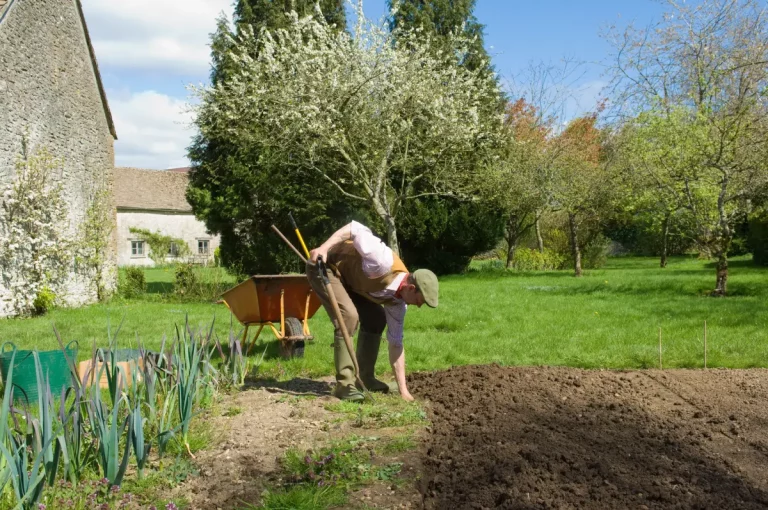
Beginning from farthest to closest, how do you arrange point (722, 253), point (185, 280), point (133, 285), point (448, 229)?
point (448, 229), point (133, 285), point (185, 280), point (722, 253)

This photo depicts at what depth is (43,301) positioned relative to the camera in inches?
499

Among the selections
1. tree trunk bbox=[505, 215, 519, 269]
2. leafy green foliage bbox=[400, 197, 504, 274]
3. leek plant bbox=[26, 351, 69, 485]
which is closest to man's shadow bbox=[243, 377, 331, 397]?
leek plant bbox=[26, 351, 69, 485]

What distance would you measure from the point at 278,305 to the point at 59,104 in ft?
32.3

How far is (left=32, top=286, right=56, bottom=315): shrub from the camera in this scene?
12.6 m

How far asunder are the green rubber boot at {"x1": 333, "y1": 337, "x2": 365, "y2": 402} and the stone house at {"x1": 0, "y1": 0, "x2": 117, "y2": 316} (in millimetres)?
9478

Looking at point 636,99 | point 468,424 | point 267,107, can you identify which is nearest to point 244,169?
point 267,107

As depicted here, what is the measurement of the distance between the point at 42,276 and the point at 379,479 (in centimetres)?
1146

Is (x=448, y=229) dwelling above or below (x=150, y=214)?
below

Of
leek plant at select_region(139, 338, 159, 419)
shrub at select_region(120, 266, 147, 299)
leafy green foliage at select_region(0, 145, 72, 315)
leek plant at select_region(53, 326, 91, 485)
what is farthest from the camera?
shrub at select_region(120, 266, 147, 299)

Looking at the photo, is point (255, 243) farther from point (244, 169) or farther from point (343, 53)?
point (343, 53)

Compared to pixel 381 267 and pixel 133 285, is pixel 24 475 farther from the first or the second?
pixel 133 285

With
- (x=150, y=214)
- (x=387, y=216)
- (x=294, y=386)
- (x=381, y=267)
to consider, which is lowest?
(x=294, y=386)

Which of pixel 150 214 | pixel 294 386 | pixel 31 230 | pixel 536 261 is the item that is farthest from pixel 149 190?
pixel 294 386

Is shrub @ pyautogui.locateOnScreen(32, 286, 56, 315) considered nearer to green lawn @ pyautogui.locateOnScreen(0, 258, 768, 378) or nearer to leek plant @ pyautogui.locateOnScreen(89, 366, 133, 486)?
green lawn @ pyautogui.locateOnScreen(0, 258, 768, 378)
